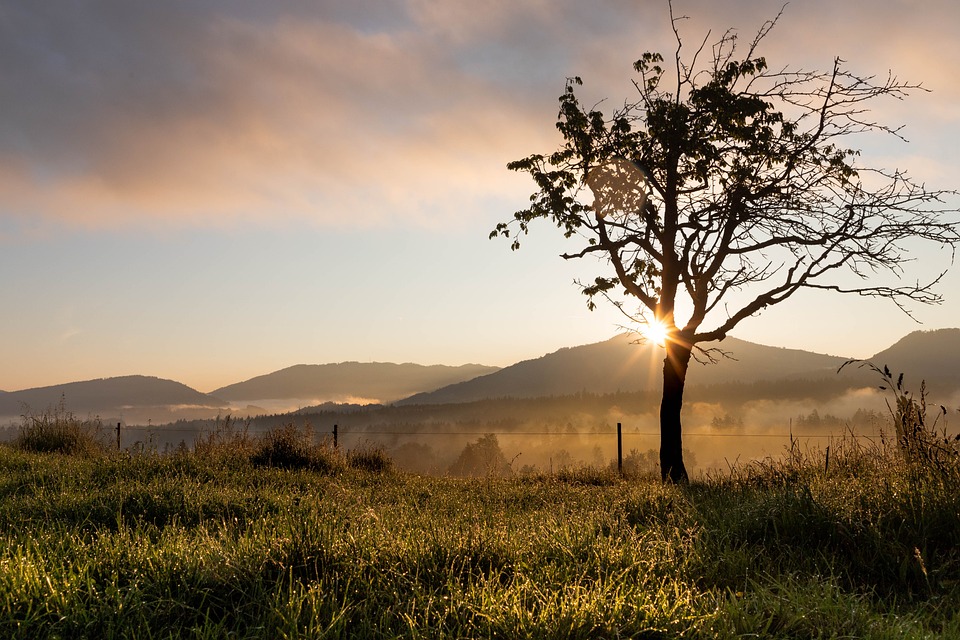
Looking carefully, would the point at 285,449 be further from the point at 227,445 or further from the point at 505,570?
the point at 505,570

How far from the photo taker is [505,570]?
4.92m

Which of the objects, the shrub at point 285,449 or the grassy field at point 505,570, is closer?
the grassy field at point 505,570

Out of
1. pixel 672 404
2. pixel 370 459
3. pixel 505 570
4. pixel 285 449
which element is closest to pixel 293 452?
pixel 285 449

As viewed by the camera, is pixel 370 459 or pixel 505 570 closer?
pixel 505 570

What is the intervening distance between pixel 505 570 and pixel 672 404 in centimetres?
1128

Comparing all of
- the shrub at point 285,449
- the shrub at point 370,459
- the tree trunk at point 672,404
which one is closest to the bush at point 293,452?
the shrub at point 285,449

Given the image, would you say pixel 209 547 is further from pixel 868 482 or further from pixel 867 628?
pixel 868 482

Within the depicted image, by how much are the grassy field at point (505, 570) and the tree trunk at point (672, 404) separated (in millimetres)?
7044

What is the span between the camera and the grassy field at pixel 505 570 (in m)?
3.83

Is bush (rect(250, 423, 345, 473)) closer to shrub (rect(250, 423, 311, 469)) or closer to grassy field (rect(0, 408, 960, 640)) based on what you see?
shrub (rect(250, 423, 311, 469))

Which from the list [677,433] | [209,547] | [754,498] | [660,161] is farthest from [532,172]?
[209,547]

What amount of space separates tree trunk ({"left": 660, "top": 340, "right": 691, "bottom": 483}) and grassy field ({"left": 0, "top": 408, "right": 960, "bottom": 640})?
7044 millimetres

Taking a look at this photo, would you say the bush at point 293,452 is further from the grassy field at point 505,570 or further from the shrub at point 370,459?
the grassy field at point 505,570

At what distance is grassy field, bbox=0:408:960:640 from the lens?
3.83 meters
